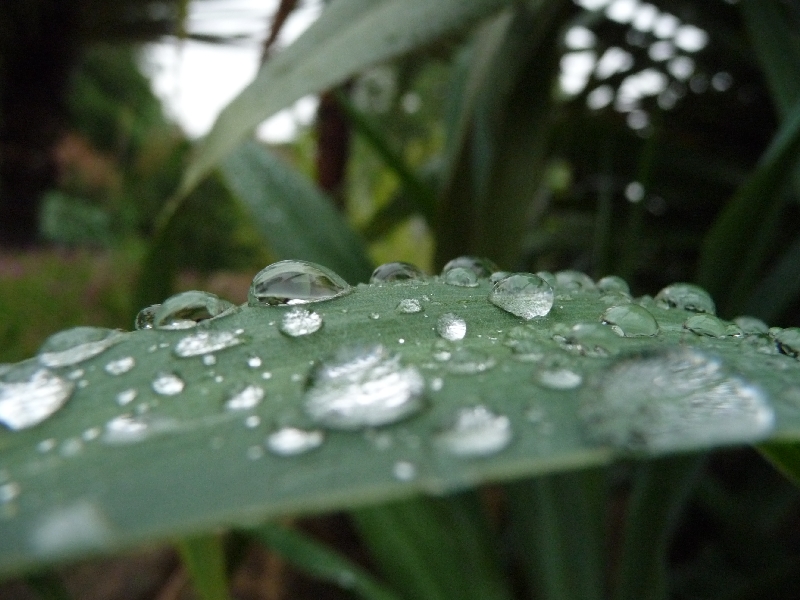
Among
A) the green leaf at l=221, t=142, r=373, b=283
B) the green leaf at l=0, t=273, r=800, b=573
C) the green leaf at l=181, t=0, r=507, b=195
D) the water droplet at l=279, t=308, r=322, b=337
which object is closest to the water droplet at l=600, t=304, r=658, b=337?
the green leaf at l=0, t=273, r=800, b=573

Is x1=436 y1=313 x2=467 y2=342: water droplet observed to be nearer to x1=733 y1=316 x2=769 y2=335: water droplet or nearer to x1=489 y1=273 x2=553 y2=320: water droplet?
x1=489 y1=273 x2=553 y2=320: water droplet

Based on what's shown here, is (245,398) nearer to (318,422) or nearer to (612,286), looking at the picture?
(318,422)

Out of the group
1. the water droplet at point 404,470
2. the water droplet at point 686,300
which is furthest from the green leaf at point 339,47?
the water droplet at point 404,470

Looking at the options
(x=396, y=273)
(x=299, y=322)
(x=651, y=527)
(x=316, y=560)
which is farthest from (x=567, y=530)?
(x=299, y=322)

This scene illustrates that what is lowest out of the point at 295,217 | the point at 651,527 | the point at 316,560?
the point at 316,560

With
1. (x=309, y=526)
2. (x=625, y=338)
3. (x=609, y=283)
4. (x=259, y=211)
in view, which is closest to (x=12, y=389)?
(x=625, y=338)

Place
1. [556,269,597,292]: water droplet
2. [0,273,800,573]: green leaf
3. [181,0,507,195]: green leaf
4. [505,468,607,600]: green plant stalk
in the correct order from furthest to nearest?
[505,468,607,600]: green plant stalk < [181,0,507,195]: green leaf < [556,269,597,292]: water droplet < [0,273,800,573]: green leaf

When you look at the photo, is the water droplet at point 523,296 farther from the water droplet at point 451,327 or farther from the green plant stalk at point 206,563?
the green plant stalk at point 206,563
